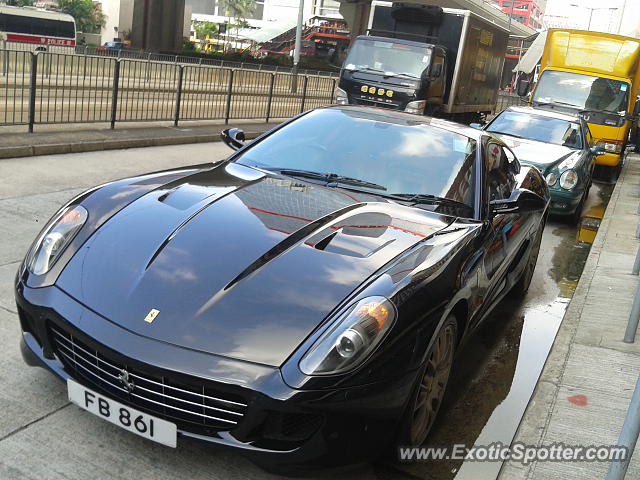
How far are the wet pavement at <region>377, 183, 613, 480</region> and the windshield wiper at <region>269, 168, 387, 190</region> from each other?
1.28 meters

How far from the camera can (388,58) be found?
55.2ft

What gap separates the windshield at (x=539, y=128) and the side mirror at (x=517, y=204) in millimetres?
7002

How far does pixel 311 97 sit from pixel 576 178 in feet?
36.4

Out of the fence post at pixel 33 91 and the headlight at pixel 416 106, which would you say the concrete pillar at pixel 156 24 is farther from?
the fence post at pixel 33 91

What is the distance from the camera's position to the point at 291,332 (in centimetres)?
295

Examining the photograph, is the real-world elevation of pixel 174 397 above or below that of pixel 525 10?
below

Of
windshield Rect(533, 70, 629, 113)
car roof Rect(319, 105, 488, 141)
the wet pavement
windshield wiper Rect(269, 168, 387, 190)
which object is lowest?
the wet pavement

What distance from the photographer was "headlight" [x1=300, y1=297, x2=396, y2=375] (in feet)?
9.37

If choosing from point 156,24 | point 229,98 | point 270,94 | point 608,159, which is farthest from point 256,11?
point 608,159

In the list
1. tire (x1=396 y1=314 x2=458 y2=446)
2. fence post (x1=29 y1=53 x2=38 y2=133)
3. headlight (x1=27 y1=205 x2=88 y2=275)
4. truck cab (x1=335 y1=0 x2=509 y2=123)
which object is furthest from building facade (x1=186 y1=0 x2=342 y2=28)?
tire (x1=396 y1=314 x2=458 y2=446)

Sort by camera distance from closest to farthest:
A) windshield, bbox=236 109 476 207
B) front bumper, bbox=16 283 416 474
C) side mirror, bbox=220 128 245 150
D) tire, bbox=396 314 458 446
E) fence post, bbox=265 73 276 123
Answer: front bumper, bbox=16 283 416 474, tire, bbox=396 314 458 446, windshield, bbox=236 109 476 207, side mirror, bbox=220 128 245 150, fence post, bbox=265 73 276 123

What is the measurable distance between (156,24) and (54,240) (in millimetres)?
46766

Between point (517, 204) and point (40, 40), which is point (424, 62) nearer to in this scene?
point (517, 204)

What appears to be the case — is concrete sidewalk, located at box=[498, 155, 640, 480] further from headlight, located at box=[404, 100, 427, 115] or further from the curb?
headlight, located at box=[404, 100, 427, 115]
